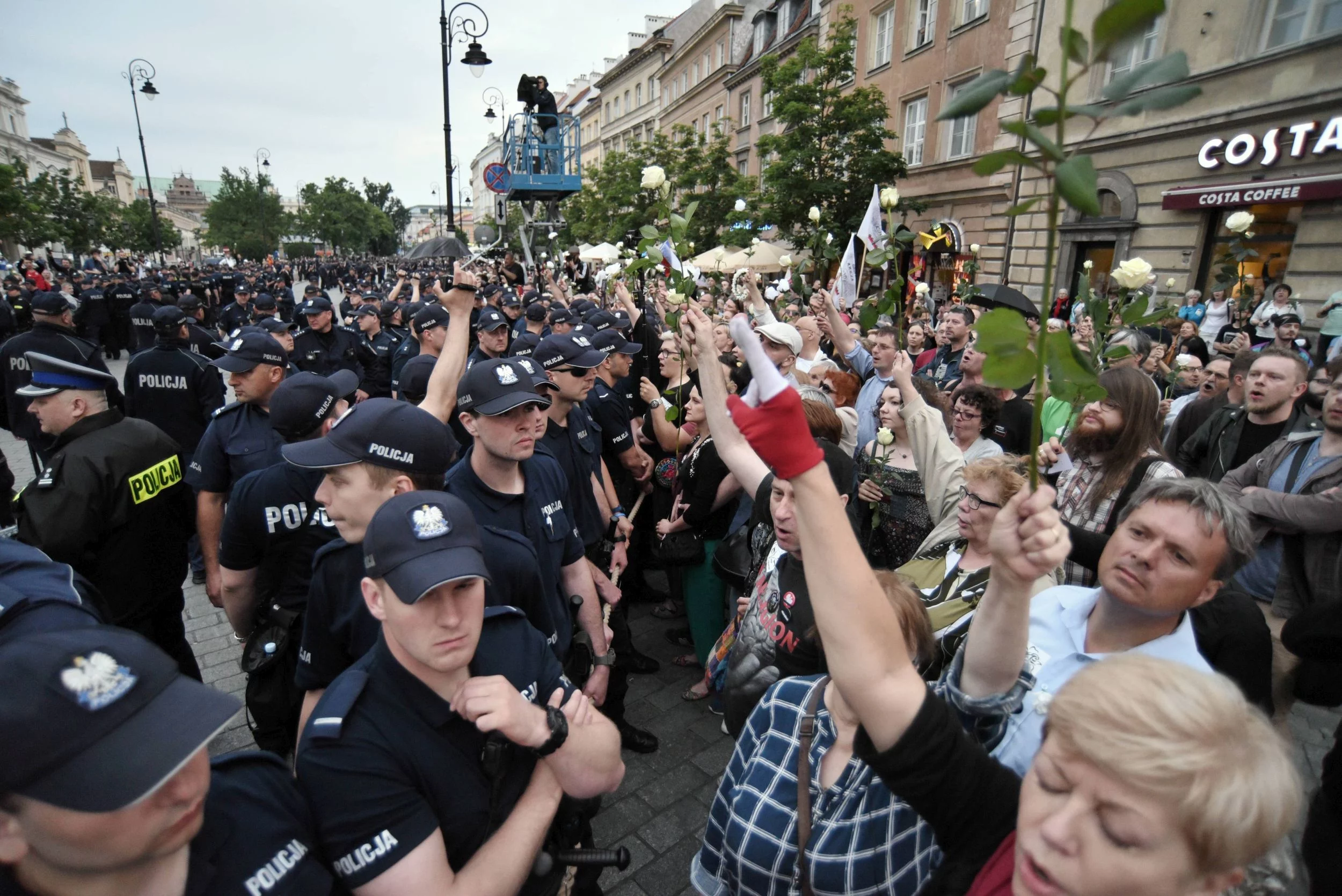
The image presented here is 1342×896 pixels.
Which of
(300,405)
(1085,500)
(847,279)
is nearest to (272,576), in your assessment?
(300,405)

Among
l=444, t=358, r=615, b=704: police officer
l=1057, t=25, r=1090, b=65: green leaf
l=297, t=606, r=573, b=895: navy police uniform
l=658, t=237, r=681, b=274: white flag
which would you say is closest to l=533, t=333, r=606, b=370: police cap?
l=658, t=237, r=681, b=274: white flag

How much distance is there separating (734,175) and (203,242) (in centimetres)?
7261

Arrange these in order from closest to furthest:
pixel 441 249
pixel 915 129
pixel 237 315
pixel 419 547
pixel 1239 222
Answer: pixel 419 547, pixel 1239 222, pixel 441 249, pixel 237 315, pixel 915 129

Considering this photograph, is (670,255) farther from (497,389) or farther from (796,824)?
(796,824)

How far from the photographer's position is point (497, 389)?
288 centimetres

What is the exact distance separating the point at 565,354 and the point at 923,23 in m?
21.9

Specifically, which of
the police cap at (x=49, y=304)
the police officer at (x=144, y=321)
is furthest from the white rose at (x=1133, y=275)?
the police officer at (x=144, y=321)

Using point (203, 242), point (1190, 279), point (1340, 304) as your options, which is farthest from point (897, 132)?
point (203, 242)

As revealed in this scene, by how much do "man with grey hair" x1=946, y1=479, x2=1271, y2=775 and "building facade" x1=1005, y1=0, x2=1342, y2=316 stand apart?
391 inches

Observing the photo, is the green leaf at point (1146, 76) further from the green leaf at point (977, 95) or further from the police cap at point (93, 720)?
the police cap at point (93, 720)

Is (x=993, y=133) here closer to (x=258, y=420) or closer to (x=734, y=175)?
(x=734, y=175)

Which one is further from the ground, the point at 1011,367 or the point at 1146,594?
the point at 1011,367

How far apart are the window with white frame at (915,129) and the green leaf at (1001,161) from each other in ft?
73.5

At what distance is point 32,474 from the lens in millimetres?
7793
